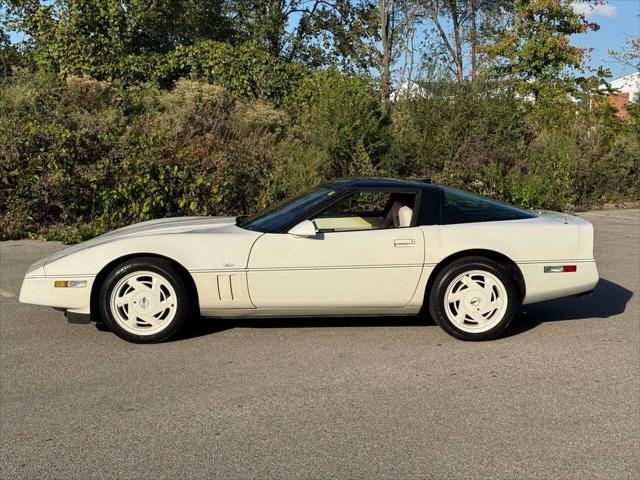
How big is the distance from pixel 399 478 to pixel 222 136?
11.3m

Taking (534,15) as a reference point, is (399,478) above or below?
below

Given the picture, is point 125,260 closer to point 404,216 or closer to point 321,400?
point 321,400

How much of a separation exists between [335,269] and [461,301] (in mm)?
1029

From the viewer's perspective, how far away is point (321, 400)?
4055 millimetres

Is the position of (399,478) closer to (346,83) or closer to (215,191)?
(215,191)

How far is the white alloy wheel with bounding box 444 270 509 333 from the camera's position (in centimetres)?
524

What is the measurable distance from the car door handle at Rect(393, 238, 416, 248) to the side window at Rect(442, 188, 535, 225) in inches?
13.1

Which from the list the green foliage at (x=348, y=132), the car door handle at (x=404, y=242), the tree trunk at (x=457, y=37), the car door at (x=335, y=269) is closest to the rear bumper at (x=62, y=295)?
the car door at (x=335, y=269)

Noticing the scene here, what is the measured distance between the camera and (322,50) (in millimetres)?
25359

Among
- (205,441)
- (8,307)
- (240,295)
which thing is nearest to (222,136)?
(8,307)

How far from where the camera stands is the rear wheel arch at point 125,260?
5.09m

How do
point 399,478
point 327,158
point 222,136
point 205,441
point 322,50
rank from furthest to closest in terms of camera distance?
point 322,50, point 222,136, point 327,158, point 205,441, point 399,478

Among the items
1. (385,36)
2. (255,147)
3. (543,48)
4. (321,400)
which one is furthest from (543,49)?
(321,400)

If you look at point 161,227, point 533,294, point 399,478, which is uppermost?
point 161,227
